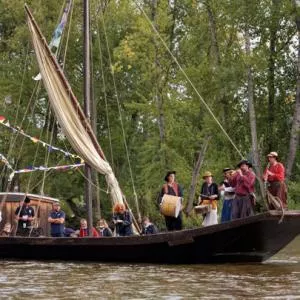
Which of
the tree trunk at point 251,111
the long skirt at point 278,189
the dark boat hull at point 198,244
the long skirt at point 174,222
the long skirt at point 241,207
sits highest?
the tree trunk at point 251,111

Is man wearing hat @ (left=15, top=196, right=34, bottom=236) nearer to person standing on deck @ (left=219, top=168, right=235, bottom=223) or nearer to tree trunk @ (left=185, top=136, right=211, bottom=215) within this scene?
person standing on deck @ (left=219, top=168, right=235, bottom=223)

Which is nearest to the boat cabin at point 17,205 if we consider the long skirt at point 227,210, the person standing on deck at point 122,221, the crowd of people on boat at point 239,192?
the person standing on deck at point 122,221

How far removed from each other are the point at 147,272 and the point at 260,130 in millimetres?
19631

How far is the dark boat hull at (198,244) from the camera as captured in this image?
15594 millimetres

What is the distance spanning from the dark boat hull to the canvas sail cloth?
2083mm

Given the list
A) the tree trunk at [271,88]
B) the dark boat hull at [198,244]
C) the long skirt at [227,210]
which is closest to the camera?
the dark boat hull at [198,244]

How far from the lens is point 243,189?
16094mm

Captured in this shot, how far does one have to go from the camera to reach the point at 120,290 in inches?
494

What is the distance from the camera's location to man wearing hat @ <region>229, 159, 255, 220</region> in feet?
52.4

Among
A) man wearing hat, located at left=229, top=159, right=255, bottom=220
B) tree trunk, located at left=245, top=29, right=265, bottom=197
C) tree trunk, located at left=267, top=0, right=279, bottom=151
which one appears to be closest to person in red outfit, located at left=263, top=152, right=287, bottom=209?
man wearing hat, located at left=229, top=159, right=255, bottom=220

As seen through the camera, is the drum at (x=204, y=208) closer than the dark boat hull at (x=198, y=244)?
No

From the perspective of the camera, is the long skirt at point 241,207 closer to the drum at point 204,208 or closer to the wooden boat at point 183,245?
the wooden boat at point 183,245

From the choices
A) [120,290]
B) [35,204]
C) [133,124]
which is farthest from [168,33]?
[120,290]

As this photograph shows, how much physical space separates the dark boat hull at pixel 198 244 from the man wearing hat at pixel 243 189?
0.57 metres
